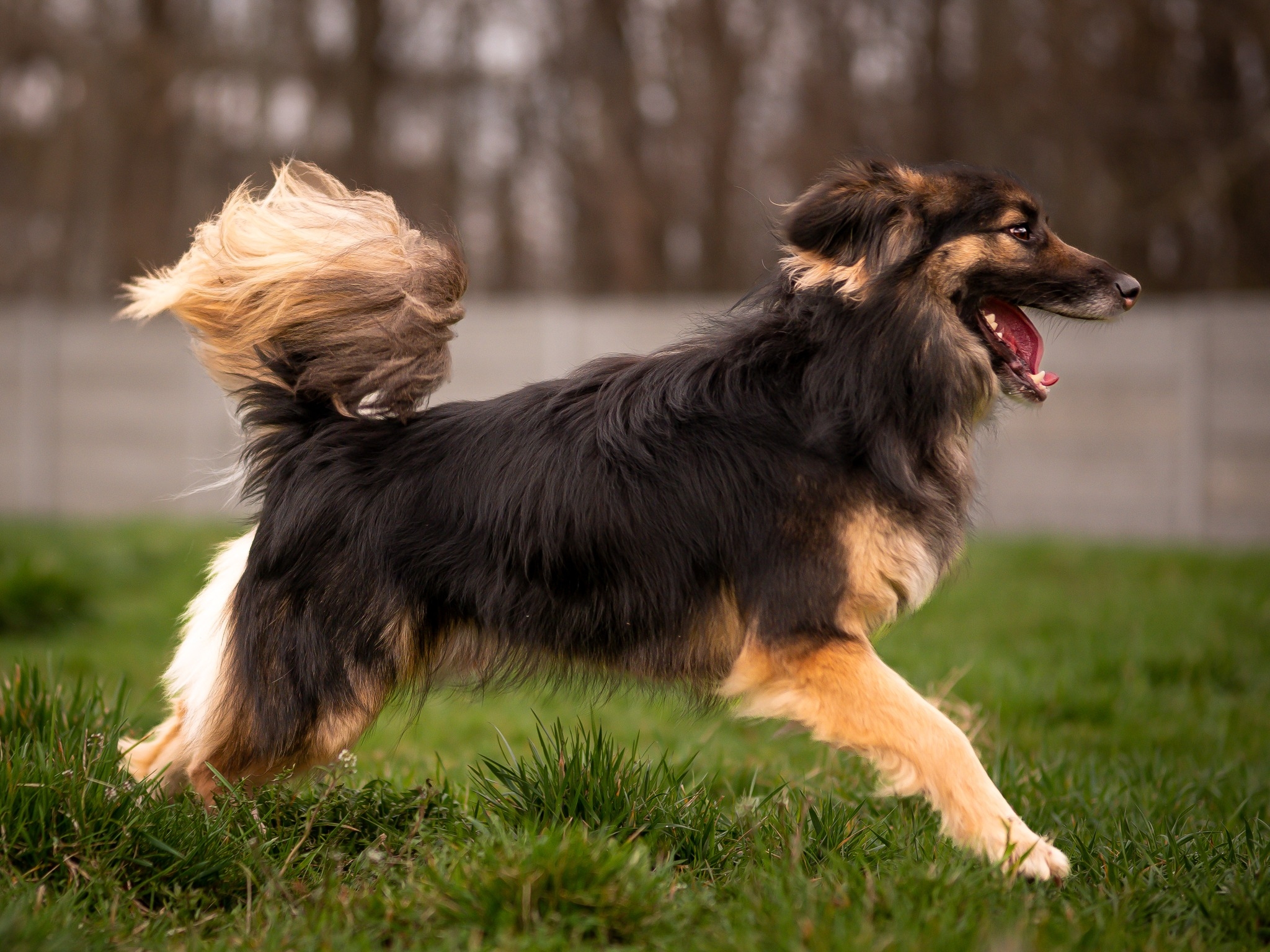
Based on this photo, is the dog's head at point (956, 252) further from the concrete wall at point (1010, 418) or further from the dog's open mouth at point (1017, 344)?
the concrete wall at point (1010, 418)

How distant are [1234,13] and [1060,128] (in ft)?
7.37

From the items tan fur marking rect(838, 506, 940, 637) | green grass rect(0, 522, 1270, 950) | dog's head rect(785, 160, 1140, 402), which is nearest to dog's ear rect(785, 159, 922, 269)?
dog's head rect(785, 160, 1140, 402)

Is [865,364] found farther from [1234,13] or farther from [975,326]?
[1234,13]

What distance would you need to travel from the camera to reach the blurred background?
1241 centimetres

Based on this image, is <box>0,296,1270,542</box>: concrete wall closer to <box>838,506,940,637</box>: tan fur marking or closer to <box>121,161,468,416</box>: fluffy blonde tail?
<box>838,506,940,637</box>: tan fur marking

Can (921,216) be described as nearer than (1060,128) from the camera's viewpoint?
Yes

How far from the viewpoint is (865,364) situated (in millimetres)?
3227

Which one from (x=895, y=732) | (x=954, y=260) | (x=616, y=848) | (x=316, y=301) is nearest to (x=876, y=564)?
(x=895, y=732)

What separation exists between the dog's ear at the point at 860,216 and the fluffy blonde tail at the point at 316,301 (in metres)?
1.16

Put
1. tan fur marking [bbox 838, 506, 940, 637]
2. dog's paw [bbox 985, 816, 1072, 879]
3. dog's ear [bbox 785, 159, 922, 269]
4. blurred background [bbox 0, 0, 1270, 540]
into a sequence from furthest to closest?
blurred background [bbox 0, 0, 1270, 540]
dog's ear [bbox 785, 159, 922, 269]
tan fur marking [bbox 838, 506, 940, 637]
dog's paw [bbox 985, 816, 1072, 879]

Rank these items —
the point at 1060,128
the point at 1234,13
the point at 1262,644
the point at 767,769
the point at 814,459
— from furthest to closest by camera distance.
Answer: the point at 1060,128 → the point at 1234,13 → the point at 1262,644 → the point at 767,769 → the point at 814,459

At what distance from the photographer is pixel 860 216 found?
3273mm

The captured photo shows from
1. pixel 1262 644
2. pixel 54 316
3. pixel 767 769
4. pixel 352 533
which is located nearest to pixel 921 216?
pixel 352 533

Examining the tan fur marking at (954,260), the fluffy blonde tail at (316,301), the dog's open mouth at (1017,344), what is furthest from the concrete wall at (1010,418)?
the fluffy blonde tail at (316,301)
